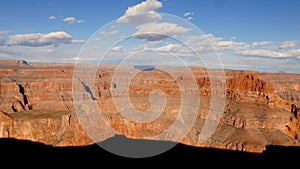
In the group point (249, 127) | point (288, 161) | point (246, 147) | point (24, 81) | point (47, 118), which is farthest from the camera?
point (24, 81)

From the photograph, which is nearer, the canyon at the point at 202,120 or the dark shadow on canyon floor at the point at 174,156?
the dark shadow on canyon floor at the point at 174,156

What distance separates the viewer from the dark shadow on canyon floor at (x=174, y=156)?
73.3m

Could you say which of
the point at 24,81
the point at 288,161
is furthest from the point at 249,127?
the point at 24,81

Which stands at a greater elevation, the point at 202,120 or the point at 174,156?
the point at 202,120

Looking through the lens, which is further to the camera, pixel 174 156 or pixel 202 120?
pixel 202 120

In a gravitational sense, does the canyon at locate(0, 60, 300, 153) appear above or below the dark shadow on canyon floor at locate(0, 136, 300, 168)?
above

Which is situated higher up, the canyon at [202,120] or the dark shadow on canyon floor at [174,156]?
the canyon at [202,120]

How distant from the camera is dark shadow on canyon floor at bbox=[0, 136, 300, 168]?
73312 millimetres

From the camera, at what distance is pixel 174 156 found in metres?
78.2

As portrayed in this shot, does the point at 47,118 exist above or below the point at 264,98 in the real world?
below

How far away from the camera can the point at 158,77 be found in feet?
537

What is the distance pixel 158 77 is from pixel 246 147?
8528 cm

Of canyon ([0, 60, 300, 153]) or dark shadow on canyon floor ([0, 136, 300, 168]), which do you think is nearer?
dark shadow on canyon floor ([0, 136, 300, 168])

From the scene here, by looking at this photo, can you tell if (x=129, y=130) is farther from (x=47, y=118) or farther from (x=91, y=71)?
(x=91, y=71)
